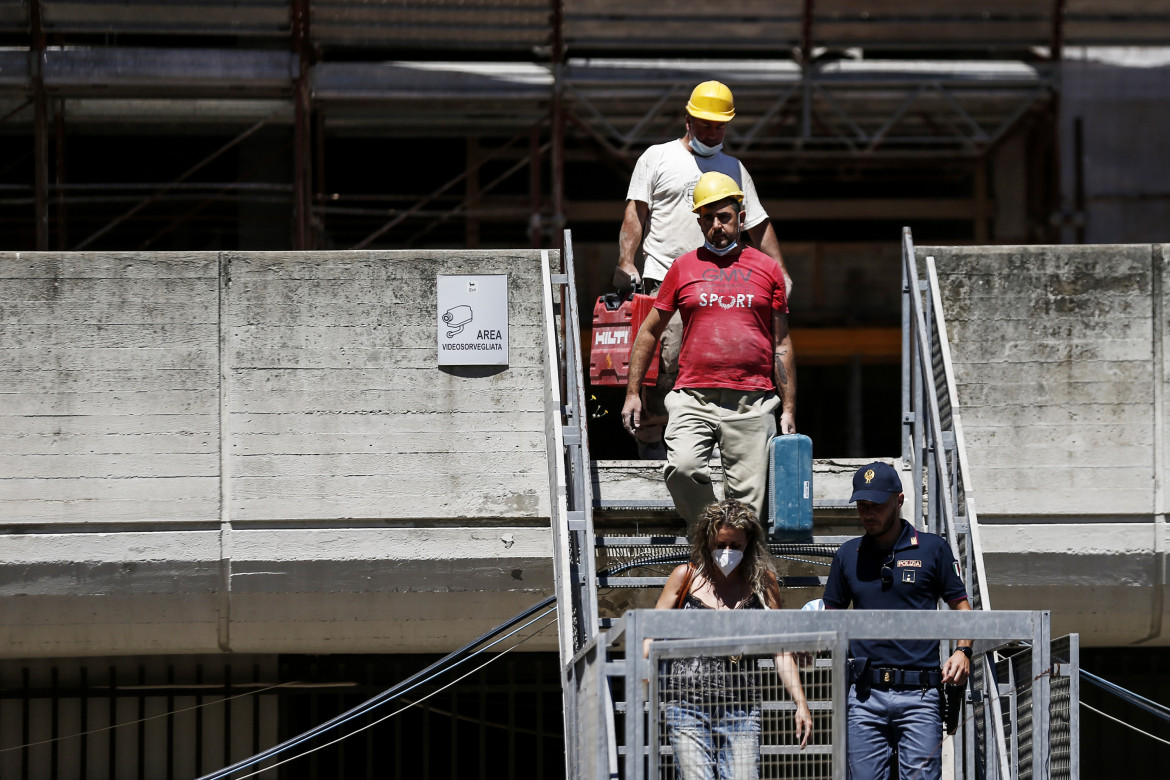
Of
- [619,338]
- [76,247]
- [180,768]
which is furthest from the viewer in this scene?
[76,247]

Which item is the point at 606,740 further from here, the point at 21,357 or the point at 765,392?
the point at 21,357

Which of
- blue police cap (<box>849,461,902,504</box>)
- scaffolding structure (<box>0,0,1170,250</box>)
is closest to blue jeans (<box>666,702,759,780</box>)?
blue police cap (<box>849,461,902,504</box>)

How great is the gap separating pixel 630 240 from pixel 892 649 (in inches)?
107

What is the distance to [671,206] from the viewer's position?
7078 mm

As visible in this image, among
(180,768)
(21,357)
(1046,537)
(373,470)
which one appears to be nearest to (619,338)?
(373,470)

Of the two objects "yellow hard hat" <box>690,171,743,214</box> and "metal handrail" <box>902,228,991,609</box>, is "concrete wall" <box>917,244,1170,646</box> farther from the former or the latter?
"yellow hard hat" <box>690,171,743,214</box>

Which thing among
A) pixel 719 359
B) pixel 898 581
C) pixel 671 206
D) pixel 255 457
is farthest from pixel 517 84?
pixel 898 581

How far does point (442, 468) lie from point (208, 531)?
1327mm

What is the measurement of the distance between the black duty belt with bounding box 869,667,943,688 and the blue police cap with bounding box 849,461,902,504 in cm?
61

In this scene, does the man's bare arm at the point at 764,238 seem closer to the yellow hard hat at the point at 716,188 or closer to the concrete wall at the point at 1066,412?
the yellow hard hat at the point at 716,188

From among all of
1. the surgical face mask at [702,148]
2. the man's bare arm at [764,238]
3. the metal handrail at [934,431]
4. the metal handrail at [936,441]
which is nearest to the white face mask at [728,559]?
the metal handrail at [936,441]

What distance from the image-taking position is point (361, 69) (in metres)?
12.2

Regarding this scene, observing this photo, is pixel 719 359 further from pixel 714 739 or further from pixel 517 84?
pixel 517 84

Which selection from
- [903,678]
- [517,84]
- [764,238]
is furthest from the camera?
[517,84]
